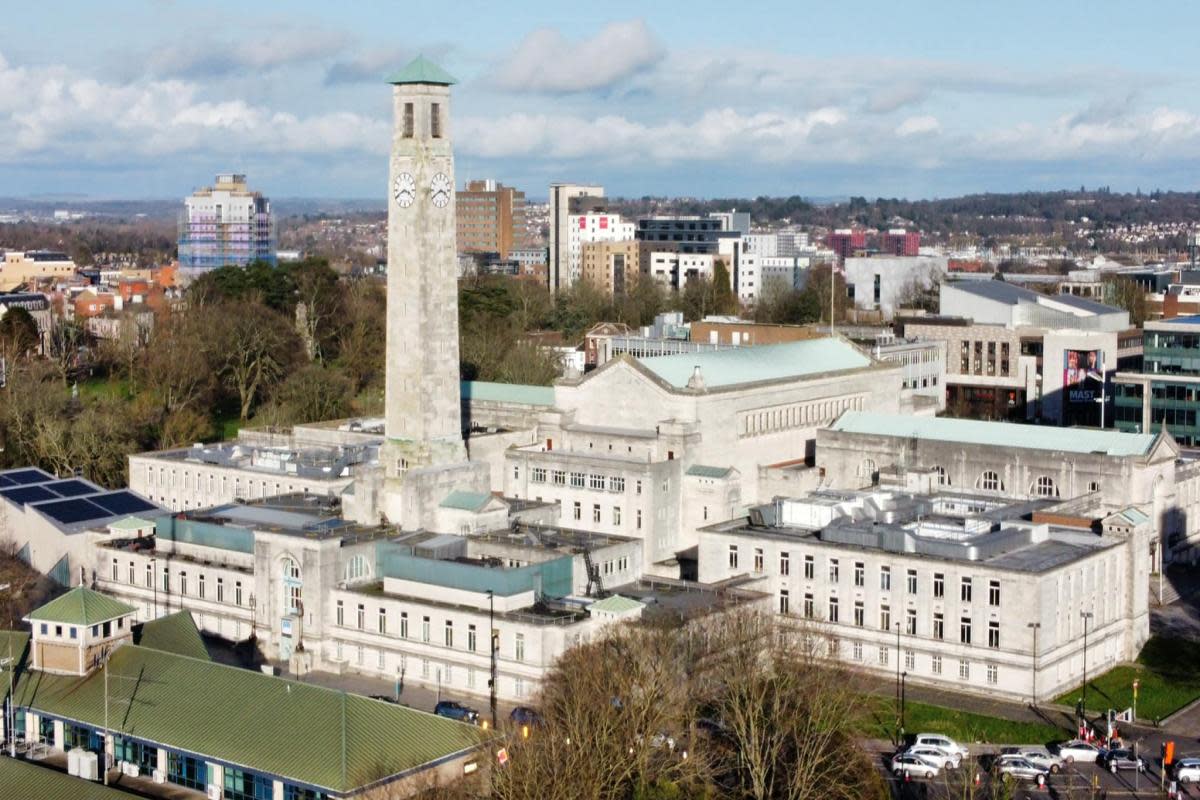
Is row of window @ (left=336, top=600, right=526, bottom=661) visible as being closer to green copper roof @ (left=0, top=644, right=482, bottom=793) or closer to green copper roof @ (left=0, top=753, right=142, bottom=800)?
green copper roof @ (left=0, top=644, right=482, bottom=793)

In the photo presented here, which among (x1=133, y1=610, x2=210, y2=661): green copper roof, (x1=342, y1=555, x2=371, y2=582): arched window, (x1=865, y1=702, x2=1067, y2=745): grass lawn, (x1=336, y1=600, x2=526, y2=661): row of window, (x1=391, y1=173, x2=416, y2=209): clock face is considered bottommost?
(x1=865, y1=702, x2=1067, y2=745): grass lawn

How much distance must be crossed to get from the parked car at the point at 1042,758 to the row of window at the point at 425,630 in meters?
18.3

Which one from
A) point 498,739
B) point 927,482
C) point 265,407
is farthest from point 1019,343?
point 498,739

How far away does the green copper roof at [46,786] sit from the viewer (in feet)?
157

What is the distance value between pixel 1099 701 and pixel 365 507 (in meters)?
32.6

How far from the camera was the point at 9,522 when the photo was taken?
275ft

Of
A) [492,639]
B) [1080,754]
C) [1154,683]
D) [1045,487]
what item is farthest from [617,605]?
[1045,487]

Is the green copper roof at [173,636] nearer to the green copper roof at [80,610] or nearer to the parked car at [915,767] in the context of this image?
the green copper roof at [80,610]

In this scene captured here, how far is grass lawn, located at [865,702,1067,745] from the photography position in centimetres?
5897

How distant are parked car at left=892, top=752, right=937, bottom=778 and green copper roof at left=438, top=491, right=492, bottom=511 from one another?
82.1 feet

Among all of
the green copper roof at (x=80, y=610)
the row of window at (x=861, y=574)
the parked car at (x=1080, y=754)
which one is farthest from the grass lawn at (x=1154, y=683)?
the green copper roof at (x=80, y=610)

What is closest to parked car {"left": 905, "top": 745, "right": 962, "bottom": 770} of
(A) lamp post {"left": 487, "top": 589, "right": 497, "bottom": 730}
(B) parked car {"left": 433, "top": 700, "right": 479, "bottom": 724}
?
(B) parked car {"left": 433, "top": 700, "right": 479, "bottom": 724}

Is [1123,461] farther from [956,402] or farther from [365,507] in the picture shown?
[956,402]

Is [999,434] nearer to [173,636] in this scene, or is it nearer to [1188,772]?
[1188,772]
